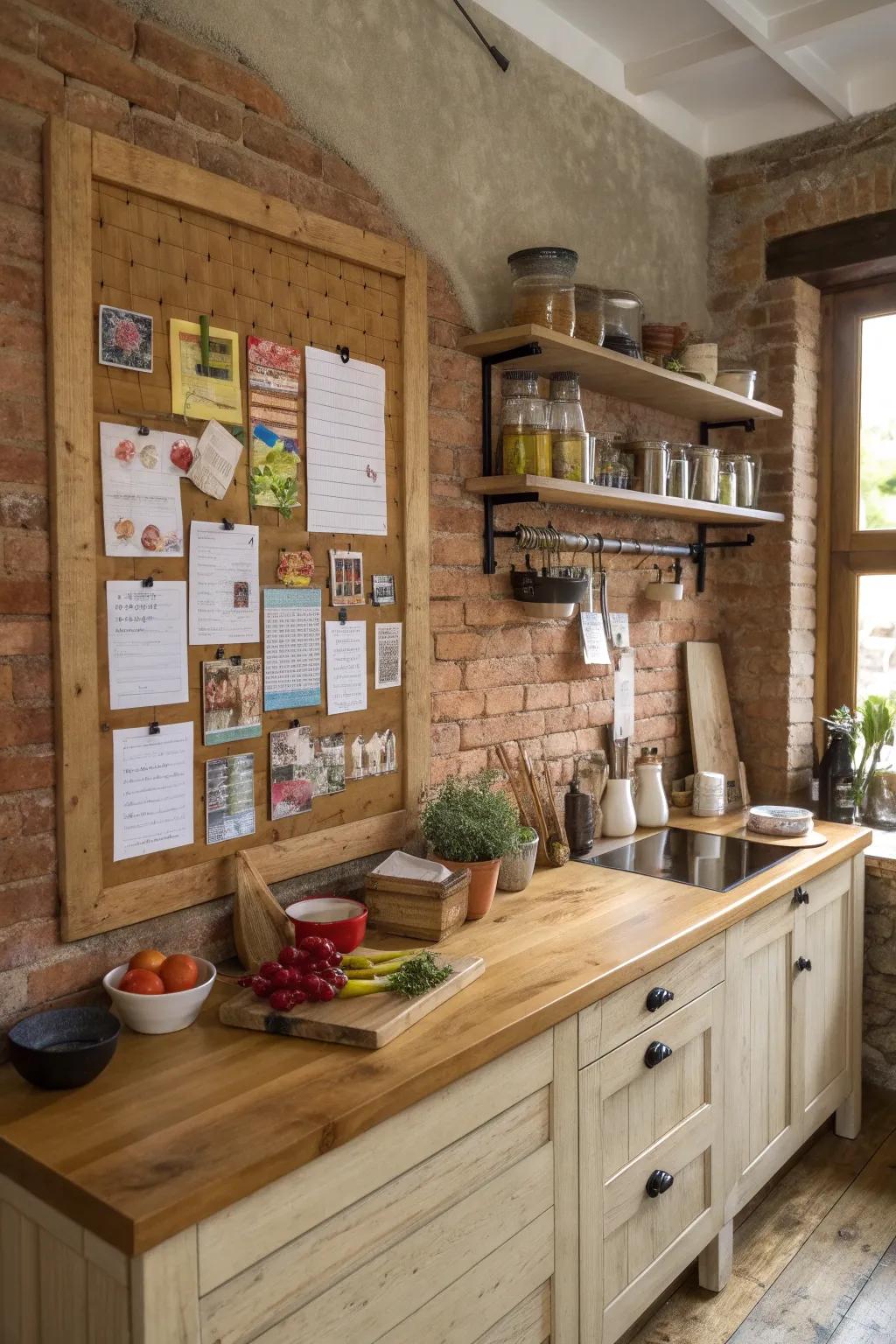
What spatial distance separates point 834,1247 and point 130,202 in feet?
8.76

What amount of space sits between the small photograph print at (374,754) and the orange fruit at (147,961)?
2.04 feet

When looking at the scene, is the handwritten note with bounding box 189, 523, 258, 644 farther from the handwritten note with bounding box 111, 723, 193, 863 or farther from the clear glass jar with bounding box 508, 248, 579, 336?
the clear glass jar with bounding box 508, 248, 579, 336

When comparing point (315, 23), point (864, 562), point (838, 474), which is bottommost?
point (864, 562)

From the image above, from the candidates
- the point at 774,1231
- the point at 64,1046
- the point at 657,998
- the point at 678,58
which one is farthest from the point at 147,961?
the point at 678,58

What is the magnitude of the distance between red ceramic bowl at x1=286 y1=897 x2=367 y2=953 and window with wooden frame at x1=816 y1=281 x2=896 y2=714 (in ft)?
7.10

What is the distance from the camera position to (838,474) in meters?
3.50

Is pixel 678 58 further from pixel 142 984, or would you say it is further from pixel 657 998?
pixel 142 984

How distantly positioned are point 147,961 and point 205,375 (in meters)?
1.00

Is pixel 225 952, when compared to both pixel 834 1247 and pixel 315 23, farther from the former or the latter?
pixel 315 23

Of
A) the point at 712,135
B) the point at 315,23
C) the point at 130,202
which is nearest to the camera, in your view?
the point at 130,202

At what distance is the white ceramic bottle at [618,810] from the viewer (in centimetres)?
284

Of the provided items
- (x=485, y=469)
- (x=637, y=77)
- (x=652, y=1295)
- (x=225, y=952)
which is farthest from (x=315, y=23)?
(x=652, y=1295)

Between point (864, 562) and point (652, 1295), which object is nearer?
point (652, 1295)

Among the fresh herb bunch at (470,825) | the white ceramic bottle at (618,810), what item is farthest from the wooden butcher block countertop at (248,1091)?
the white ceramic bottle at (618,810)
